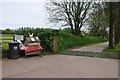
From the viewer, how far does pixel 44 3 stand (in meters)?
27.0

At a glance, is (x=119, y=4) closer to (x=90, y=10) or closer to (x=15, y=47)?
(x=15, y=47)

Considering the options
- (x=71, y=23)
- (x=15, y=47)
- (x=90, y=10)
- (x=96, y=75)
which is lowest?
(x=96, y=75)

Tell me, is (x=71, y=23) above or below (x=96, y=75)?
above

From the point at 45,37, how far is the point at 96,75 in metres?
7.09

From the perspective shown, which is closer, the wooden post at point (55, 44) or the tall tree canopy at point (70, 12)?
the wooden post at point (55, 44)

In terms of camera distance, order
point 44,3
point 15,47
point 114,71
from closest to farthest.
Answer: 1. point 114,71
2. point 15,47
3. point 44,3

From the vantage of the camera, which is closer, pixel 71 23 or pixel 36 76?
pixel 36 76

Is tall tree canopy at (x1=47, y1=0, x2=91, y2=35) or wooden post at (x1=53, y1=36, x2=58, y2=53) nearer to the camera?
wooden post at (x1=53, y1=36, x2=58, y2=53)

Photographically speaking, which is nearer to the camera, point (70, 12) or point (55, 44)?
point (55, 44)

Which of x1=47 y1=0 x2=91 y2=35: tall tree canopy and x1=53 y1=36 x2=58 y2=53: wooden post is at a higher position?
x1=47 y1=0 x2=91 y2=35: tall tree canopy

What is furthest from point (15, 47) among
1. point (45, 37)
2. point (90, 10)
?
point (90, 10)

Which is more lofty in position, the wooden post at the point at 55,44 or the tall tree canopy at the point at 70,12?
the tall tree canopy at the point at 70,12

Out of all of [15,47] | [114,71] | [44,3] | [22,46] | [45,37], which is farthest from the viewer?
[44,3]

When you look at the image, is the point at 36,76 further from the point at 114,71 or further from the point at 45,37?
the point at 45,37
